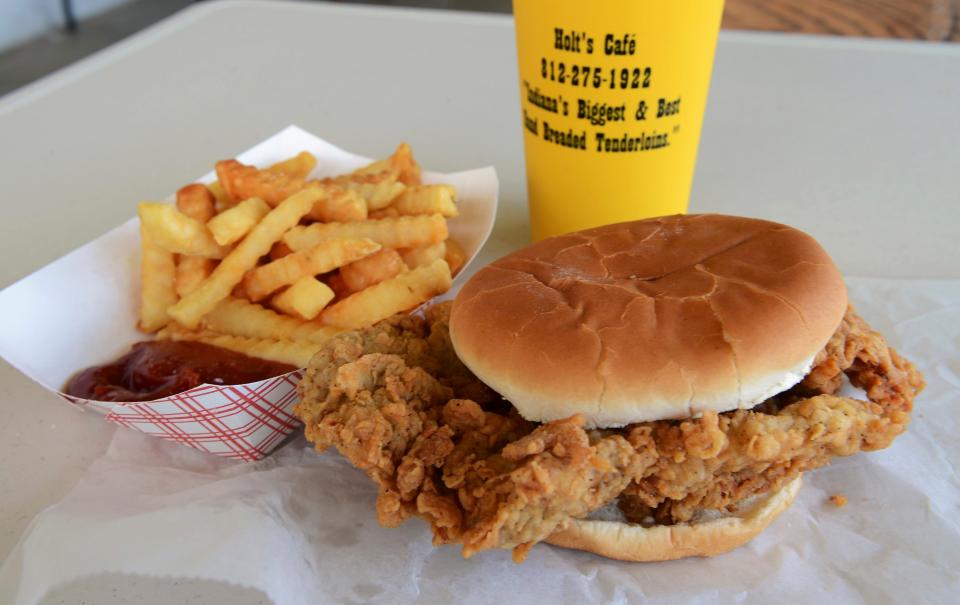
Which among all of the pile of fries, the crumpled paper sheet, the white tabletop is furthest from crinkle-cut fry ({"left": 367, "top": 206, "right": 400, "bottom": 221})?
the crumpled paper sheet

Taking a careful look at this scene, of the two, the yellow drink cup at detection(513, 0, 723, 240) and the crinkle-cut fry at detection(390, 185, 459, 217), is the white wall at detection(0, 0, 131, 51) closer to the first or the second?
the crinkle-cut fry at detection(390, 185, 459, 217)

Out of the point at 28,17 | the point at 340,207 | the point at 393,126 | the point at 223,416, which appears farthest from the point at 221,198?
the point at 28,17

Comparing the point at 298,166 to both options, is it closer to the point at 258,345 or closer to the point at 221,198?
the point at 221,198

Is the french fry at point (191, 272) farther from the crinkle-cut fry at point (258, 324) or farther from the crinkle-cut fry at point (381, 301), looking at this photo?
the crinkle-cut fry at point (381, 301)

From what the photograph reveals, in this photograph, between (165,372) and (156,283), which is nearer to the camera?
(165,372)

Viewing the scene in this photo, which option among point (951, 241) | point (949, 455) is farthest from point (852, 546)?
point (951, 241)

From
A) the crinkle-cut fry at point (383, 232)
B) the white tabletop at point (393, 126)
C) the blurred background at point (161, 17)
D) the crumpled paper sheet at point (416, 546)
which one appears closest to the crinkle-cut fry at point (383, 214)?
the crinkle-cut fry at point (383, 232)
